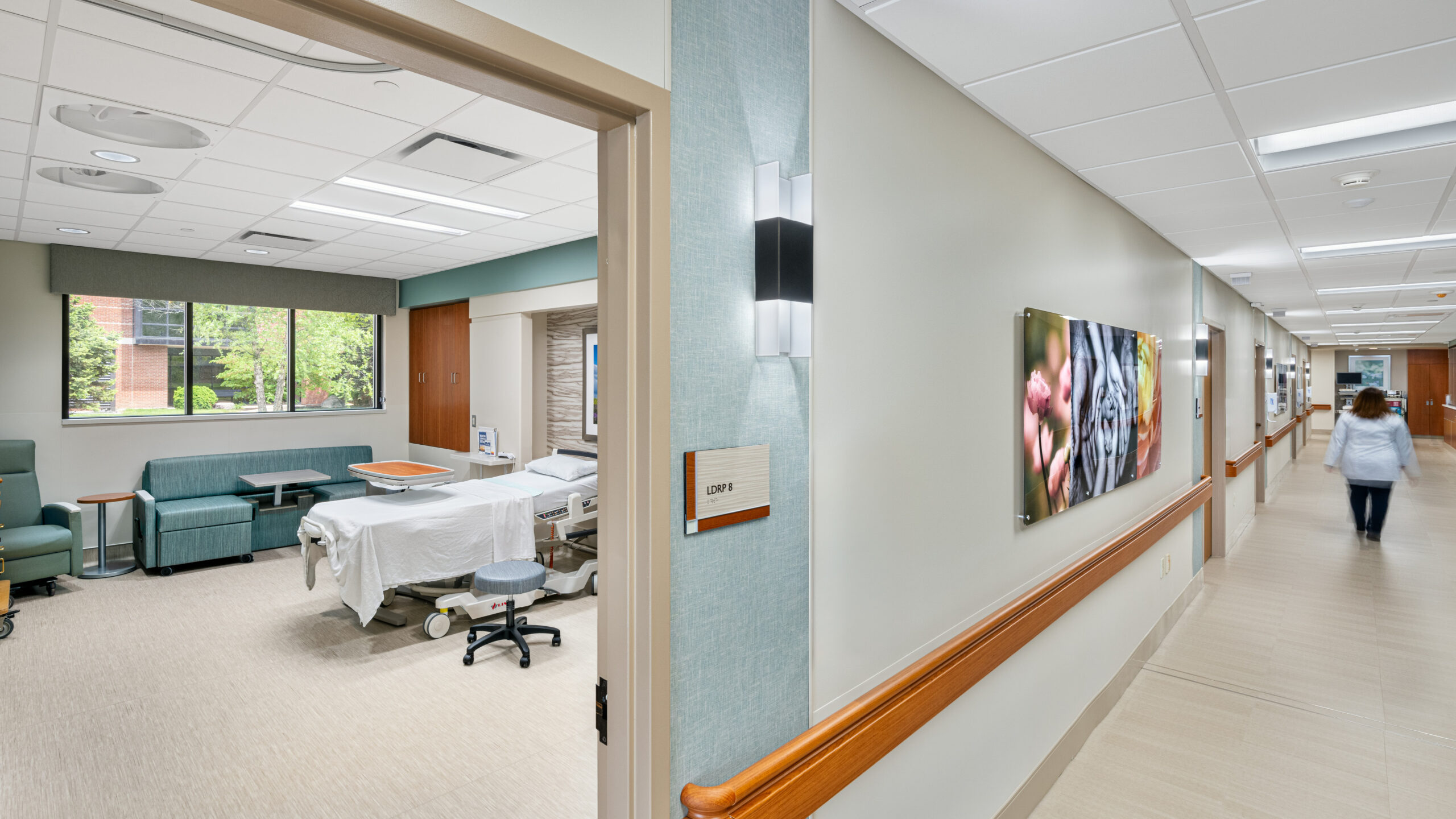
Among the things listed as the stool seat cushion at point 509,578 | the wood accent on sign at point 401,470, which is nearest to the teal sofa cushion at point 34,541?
the wood accent on sign at point 401,470

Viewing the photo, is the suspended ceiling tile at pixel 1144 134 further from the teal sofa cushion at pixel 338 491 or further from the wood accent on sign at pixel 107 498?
the wood accent on sign at pixel 107 498

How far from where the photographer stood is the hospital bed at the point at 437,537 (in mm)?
4145

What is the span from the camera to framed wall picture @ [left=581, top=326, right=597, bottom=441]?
236 inches

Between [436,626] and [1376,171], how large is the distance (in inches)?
212

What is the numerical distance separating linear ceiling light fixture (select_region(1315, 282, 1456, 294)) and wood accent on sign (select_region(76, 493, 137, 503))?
10868 mm

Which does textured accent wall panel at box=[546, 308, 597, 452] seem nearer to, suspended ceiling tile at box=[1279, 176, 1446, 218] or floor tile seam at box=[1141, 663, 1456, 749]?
floor tile seam at box=[1141, 663, 1456, 749]

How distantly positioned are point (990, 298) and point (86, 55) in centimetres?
325

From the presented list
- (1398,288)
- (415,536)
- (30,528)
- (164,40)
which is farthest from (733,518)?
(1398,288)

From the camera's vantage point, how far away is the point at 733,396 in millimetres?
1441

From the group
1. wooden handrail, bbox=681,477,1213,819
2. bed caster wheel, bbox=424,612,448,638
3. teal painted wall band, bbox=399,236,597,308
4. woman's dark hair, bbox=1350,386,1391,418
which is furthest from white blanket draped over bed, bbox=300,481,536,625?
woman's dark hair, bbox=1350,386,1391,418

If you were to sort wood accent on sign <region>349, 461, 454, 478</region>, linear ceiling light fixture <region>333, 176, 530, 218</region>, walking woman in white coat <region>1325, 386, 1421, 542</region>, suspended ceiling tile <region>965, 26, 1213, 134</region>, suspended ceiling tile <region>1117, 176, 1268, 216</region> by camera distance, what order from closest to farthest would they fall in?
suspended ceiling tile <region>965, 26, 1213, 134</region> < suspended ceiling tile <region>1117, 176, 1268, 216</region> < linear ceiling light fixture <region>333, 176, 530, 218</region> < wood accent on sign <region>349, 461, 454, 478</region> < walking woman in white coat <region>1325, 386, 1421, 542</region>

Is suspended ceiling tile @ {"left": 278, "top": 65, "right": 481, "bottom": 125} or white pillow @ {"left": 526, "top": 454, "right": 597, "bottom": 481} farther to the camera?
white pillow @ {"left": 526, "top": 454, "right": 597, "bottom": 481}

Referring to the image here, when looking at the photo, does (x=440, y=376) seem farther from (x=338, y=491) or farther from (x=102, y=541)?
(x=102, y=541)

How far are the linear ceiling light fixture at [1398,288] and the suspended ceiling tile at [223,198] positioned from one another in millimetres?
8678
